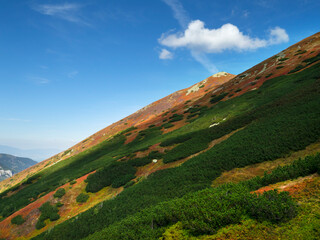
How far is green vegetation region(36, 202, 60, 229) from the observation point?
1927 cm

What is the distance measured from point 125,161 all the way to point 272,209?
81.0 ft

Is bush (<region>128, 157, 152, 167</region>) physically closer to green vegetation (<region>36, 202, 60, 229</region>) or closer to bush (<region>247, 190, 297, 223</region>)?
green vegetation (<region>36, 202, 60, 229</region>)

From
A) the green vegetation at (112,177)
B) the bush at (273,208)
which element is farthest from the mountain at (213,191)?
the green vegetation at (112,177)

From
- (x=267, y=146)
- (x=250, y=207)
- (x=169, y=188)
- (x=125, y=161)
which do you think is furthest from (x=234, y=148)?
(x=125, y=161)

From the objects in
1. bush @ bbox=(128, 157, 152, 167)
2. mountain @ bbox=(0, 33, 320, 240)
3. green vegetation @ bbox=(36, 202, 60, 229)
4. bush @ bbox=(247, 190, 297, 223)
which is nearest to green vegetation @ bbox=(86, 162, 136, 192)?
mountain @ bbox=(0, 33, 320, 240)

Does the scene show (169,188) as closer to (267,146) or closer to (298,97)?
(267,146)

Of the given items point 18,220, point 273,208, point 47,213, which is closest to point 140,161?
point 47,213

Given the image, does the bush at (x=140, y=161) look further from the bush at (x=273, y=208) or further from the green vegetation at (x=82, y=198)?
the bush at (x=273, y=208)

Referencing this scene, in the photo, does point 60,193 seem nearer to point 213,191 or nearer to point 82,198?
point 82,198

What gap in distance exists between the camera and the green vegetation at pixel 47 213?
1927 centimetres

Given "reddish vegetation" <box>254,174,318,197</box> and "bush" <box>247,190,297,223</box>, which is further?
"reddish vegetation" <box>254,174,318,197</box>

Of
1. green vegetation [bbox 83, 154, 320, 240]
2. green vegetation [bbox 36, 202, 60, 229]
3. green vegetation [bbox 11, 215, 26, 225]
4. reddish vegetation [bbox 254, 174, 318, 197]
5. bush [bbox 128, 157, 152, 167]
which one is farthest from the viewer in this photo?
bush [bbox 128, 157, 152, 167]

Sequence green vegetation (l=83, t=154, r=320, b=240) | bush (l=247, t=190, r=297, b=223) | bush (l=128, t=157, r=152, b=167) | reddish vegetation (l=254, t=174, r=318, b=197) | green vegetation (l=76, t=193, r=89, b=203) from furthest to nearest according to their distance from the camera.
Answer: bush (l=128, t=157, r=152, b=167)
green vegetation (l=76, t=193, r=89, b=203)
reddish vegetation (l=254, t=174, r=318, b=197)
green vegetation (l=83, t=154, r=320, b=240)
bush (l=247, t=190, r=297, b=223)

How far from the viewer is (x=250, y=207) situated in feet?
19.7
